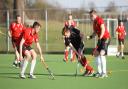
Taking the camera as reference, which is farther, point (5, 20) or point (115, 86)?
point (5, 20)

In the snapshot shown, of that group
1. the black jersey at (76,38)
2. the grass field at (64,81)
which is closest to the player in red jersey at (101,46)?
the grass field at (64,81)

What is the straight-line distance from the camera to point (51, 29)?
44.8 meters

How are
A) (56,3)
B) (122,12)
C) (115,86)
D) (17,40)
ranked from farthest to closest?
(56,3) → (122,12) → (17,40) → (115,86)

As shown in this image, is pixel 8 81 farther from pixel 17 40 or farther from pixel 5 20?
pixel 5 20

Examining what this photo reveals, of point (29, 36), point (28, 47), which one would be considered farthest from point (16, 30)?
point (29, 36)

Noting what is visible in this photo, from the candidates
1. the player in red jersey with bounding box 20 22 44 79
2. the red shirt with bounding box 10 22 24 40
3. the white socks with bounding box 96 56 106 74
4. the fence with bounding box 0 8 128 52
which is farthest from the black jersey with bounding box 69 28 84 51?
the fence with bounding box 0 8 128 52

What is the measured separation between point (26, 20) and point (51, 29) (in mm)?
7046

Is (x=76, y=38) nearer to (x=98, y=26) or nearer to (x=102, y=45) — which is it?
(x=98, y=26)

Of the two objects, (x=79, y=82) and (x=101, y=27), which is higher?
(x=101, y=27)

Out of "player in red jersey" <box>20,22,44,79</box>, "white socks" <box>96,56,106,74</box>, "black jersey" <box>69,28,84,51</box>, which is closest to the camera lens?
"player in red jersey" <box>20,22,44,79</box>

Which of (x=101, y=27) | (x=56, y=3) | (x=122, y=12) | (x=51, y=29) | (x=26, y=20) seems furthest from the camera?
(x=56, y=3)

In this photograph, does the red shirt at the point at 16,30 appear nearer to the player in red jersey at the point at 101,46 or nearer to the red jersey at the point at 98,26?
the red jersey at the point at 98,26

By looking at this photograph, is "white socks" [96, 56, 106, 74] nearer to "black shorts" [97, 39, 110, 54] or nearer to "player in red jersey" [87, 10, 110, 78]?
"player in red jersey" [87, 10, 110, 78]

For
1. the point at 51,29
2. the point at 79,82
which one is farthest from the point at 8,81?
the point at 51,29
